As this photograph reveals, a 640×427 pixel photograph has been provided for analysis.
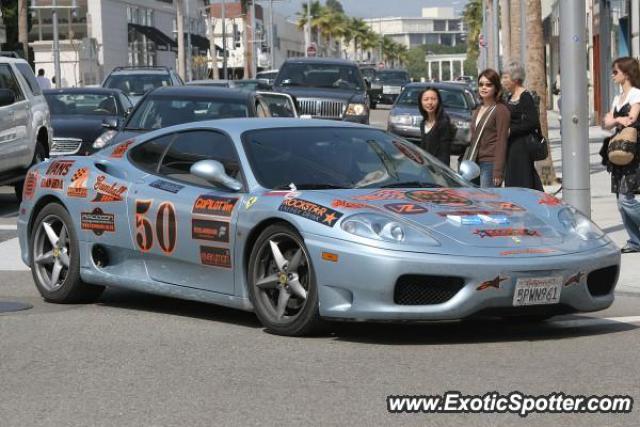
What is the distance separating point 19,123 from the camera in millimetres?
19359

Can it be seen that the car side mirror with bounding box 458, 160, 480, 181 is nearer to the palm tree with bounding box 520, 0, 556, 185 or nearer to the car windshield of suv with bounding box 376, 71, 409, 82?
the palm tree with bounding box 520, 0, 556, 185

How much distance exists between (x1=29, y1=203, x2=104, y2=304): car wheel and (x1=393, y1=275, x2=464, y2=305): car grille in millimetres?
2888

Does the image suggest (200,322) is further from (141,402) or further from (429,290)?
(141,402)

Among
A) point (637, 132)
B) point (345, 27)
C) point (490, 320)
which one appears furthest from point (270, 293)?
point (345, 27)

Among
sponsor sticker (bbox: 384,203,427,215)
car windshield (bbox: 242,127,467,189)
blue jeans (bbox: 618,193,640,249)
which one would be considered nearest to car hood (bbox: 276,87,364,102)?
blue jeans (bbox: 618,193,640,249)

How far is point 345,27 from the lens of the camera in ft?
566

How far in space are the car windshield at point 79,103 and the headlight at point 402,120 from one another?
8645mm

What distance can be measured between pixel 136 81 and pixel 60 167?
80.9ft

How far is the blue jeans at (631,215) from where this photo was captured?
13.2m

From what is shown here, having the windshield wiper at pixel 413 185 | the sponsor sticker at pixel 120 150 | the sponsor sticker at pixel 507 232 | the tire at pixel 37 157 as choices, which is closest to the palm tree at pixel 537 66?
the tire at pixel 37 157

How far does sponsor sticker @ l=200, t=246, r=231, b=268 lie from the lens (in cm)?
916

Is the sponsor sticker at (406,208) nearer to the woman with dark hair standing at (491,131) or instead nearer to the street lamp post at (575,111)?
the woman with dark hair standing at (491,131)

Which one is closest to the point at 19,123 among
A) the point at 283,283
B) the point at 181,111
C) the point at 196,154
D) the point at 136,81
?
the point at 181,111

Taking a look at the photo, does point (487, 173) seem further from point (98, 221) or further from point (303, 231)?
point (303, 231)
